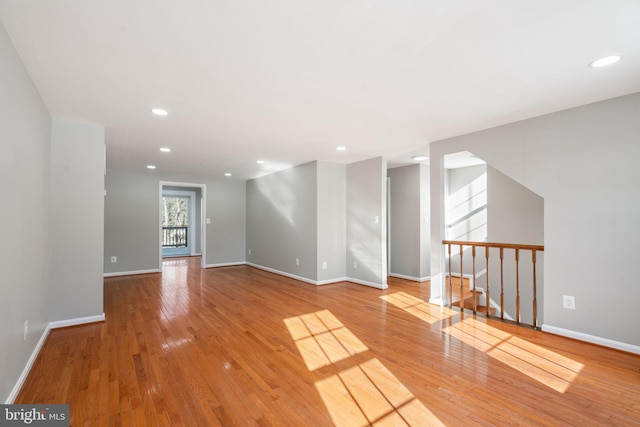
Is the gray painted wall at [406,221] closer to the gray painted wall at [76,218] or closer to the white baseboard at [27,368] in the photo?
the gray painted wall at [76,218]

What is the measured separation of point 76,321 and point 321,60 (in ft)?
12.3

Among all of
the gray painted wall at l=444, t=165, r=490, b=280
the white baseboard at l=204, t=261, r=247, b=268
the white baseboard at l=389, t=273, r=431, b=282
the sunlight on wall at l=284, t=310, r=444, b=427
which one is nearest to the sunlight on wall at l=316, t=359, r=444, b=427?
the sunlight on wall at l=284, t=310, r=444, b=427

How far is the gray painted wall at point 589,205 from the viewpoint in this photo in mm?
2594

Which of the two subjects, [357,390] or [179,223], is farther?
[179,223]

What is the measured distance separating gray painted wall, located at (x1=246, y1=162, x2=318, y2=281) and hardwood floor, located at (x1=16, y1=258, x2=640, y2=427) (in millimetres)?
1917

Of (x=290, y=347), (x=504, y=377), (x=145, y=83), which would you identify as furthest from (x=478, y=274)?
(x=145, y=83)

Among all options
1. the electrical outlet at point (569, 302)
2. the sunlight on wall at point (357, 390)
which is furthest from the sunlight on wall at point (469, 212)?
the sunlight on wall at point (357, 390)

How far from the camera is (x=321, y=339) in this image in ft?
9.59

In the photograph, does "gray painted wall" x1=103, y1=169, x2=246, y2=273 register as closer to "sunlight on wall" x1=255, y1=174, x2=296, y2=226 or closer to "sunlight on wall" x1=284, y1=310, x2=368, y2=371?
"sunlight on wall" x1=255, y1=174, x2=296, y2=226

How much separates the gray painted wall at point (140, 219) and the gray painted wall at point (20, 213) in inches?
150

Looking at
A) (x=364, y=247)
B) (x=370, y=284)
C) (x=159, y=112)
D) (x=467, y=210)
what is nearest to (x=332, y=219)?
(x=364, y=247)

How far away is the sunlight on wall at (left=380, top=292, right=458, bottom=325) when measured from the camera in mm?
3568

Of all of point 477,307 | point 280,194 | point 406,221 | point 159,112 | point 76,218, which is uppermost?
point 159,112

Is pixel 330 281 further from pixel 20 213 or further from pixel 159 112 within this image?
pixel 20 213
